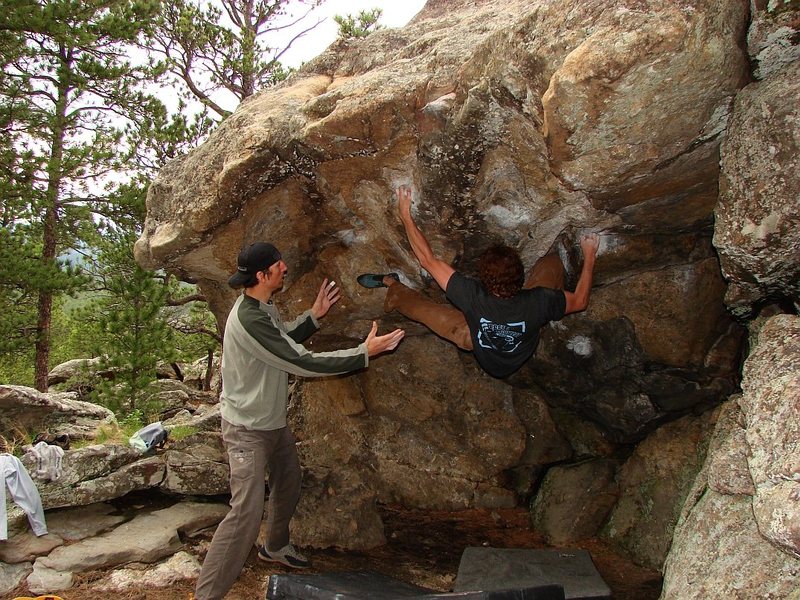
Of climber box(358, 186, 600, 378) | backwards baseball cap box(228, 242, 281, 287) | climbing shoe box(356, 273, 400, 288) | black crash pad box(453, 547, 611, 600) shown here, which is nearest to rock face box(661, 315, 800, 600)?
black crash pad box(453, 547, 611, 600)

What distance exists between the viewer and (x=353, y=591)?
3598 mm

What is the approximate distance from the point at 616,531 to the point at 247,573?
376 cm

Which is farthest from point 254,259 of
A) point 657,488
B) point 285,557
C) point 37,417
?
point 37,417

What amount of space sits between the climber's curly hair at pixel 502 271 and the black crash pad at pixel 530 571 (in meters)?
2.37

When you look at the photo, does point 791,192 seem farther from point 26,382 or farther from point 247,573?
point 26,382

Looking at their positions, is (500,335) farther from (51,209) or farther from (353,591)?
(51,209)

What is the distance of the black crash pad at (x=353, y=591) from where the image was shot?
10.2 ft

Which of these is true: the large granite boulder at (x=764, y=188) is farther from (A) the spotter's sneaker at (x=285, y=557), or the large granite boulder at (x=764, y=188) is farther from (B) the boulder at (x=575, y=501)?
(A) the spotter's sneaker at (x=285, y=557)

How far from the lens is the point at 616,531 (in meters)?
6.23

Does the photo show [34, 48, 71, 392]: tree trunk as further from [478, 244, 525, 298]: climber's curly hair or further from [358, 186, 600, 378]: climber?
[478, 244, 525, 298]: climber's curly hair

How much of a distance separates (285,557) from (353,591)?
90.7 inches

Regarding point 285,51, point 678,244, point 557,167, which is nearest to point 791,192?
point 557,167

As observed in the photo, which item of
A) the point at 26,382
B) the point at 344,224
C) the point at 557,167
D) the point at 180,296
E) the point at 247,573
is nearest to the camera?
the point at 557,167

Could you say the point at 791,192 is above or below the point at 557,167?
below
